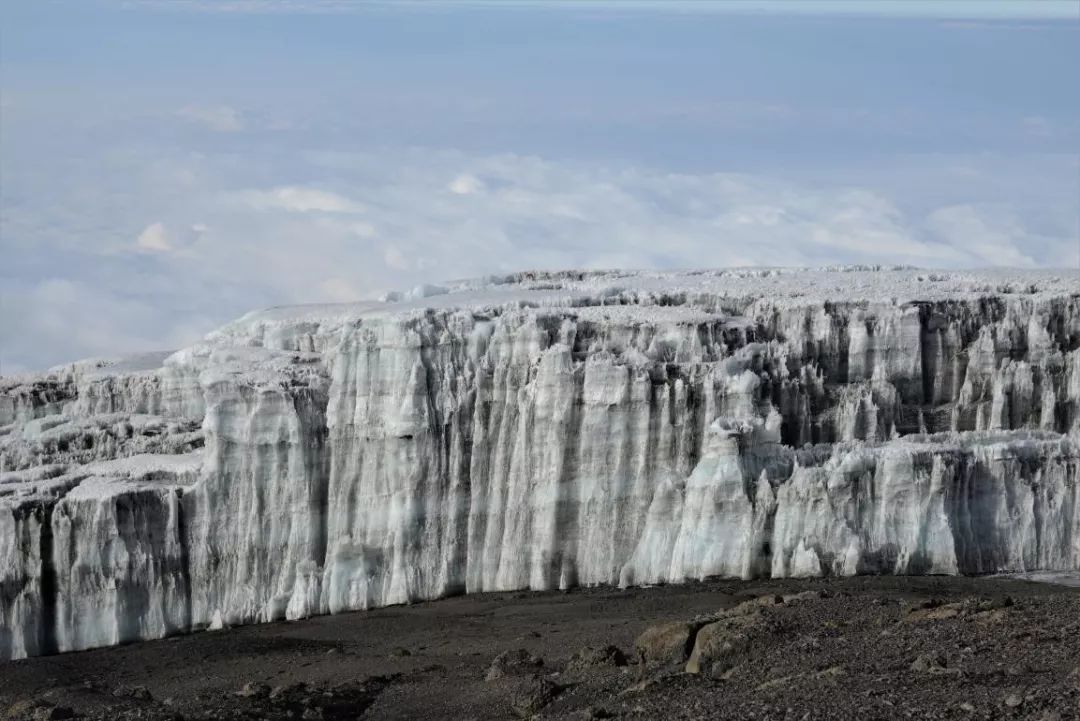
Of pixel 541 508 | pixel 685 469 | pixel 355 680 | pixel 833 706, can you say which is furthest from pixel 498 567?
pixel 833 706

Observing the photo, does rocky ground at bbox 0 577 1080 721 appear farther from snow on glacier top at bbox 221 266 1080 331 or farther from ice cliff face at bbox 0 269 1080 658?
snow on glacier top at bbox 221 266 1080 331

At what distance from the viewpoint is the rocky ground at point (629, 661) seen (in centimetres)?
4212

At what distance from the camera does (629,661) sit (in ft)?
167

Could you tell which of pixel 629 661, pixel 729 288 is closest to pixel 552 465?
pixel 729 288

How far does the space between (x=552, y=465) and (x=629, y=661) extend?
41.6 feet

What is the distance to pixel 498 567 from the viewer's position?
6356 centimetres

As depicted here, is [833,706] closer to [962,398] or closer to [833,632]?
[833,632]

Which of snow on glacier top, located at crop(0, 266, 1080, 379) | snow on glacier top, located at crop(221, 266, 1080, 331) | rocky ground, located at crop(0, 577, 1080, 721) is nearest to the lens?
rocky ground, located at crop(0, 577, 1080, 721)

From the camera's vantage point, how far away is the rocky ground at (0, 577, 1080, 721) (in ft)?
138

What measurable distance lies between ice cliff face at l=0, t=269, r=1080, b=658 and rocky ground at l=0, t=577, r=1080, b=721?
167 cm

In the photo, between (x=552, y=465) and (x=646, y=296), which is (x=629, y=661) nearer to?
(x=552, y=465)

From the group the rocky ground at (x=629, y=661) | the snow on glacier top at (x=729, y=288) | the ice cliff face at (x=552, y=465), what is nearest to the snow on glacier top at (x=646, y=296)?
the snow on glacier top at (x=729, y=288)

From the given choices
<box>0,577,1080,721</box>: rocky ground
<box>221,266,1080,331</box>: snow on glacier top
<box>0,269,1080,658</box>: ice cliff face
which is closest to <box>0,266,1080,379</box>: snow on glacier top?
<box>221,266,1080,331</box>: snow on glacier top

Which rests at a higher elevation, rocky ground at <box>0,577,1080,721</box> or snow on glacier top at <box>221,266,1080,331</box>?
snow on glacier top at <box>221,266,1080,331</box>
